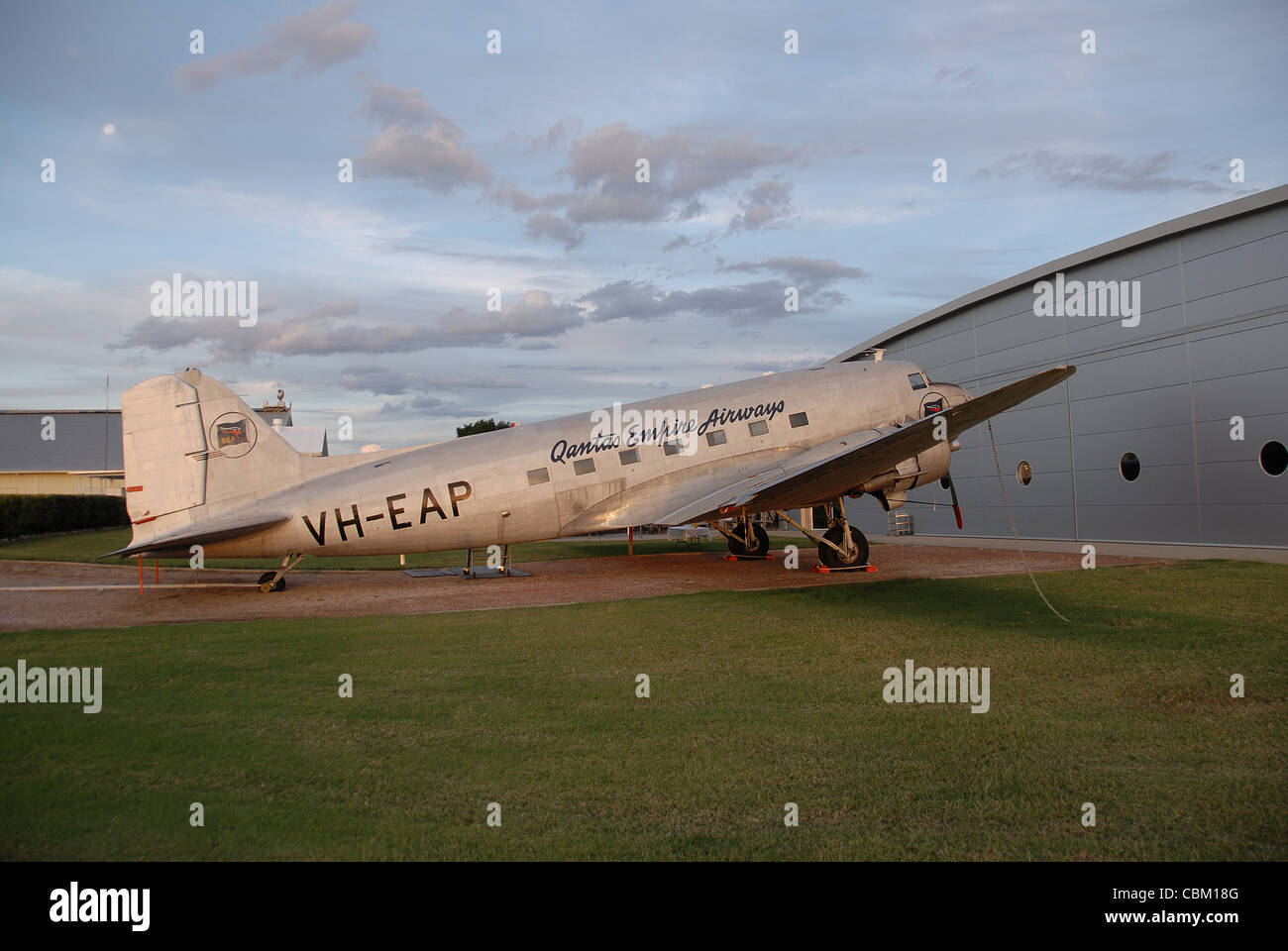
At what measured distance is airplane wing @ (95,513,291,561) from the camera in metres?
15.9

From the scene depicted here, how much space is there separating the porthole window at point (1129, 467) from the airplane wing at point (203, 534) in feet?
82.4

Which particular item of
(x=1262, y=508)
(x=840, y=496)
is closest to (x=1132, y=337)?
(x=1262, y=508)

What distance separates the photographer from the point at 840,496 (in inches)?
747

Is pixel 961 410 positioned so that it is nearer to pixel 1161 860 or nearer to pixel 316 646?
pixel 1161 860

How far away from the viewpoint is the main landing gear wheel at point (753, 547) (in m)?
23.9

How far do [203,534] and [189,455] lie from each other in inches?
77.2

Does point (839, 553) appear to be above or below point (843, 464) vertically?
below

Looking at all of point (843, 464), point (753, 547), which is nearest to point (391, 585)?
point (753, 547)

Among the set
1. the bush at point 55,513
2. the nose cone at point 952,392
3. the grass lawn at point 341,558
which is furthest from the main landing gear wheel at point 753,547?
the bush at point 55,513

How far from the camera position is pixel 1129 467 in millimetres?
26172
